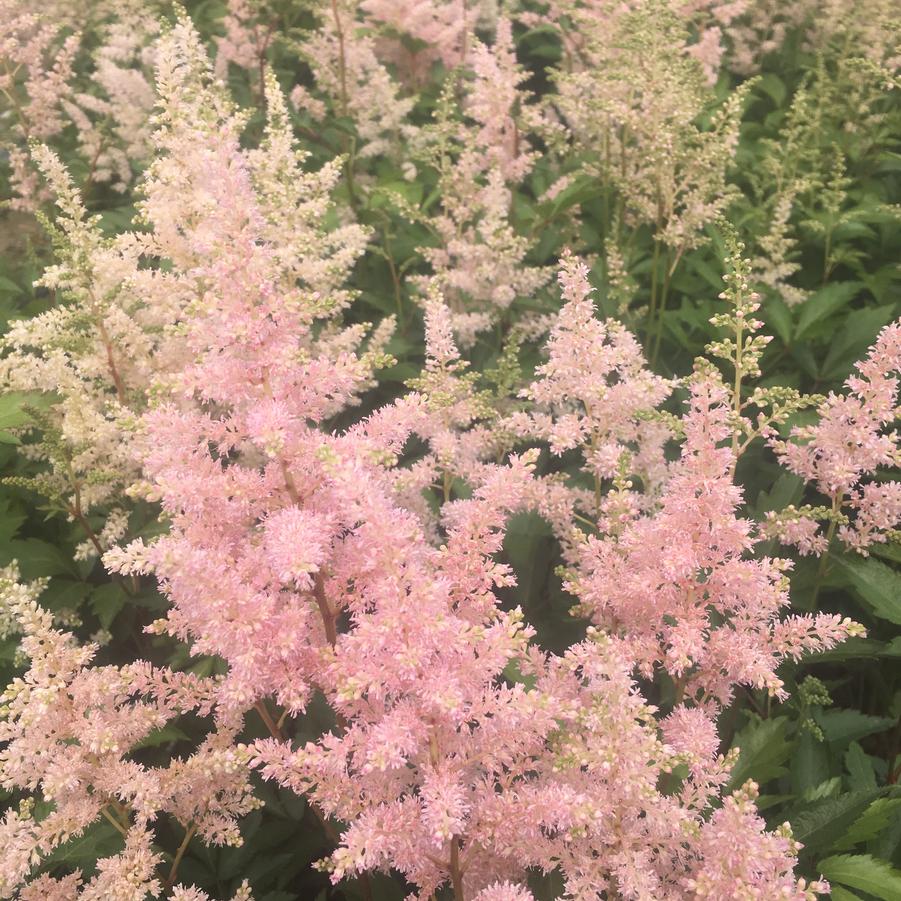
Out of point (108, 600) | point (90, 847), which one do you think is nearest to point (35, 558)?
point (108, 600)

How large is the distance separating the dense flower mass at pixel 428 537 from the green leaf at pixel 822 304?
0.07ft

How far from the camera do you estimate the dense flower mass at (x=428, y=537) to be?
5.19 feet

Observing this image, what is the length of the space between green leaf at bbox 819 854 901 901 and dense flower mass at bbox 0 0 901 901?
5 cm

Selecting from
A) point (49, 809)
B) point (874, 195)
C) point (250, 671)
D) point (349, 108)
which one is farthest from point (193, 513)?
point (874, 195)

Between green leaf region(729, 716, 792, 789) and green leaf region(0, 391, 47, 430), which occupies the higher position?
green leaf region(0, 391, 47, 430)

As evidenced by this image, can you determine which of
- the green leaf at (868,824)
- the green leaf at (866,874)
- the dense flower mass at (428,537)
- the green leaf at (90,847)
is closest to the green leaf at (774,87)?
the dense flower mass at (428,537)

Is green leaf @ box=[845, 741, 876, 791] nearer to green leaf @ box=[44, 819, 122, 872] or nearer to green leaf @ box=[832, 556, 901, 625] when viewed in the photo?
green leaf @ box=[832, 556, 901, 625]

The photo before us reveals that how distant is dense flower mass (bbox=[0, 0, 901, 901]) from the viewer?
62.3 inches

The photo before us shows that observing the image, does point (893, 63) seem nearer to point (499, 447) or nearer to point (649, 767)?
point (499, 447)

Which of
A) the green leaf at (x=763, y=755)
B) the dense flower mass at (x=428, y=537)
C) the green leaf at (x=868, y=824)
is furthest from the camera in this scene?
the green leaf at (x=763, y=755)

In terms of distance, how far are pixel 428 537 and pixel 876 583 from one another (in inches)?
47.0

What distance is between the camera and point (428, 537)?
243 centimetres

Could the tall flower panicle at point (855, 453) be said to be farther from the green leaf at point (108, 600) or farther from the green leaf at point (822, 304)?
the green leaf at point (108, 600)

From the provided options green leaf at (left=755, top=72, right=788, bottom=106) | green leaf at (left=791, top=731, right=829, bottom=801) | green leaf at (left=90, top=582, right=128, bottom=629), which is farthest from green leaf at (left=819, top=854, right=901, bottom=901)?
green leaf at (left=755, top=72, right=788, bottom=106)
